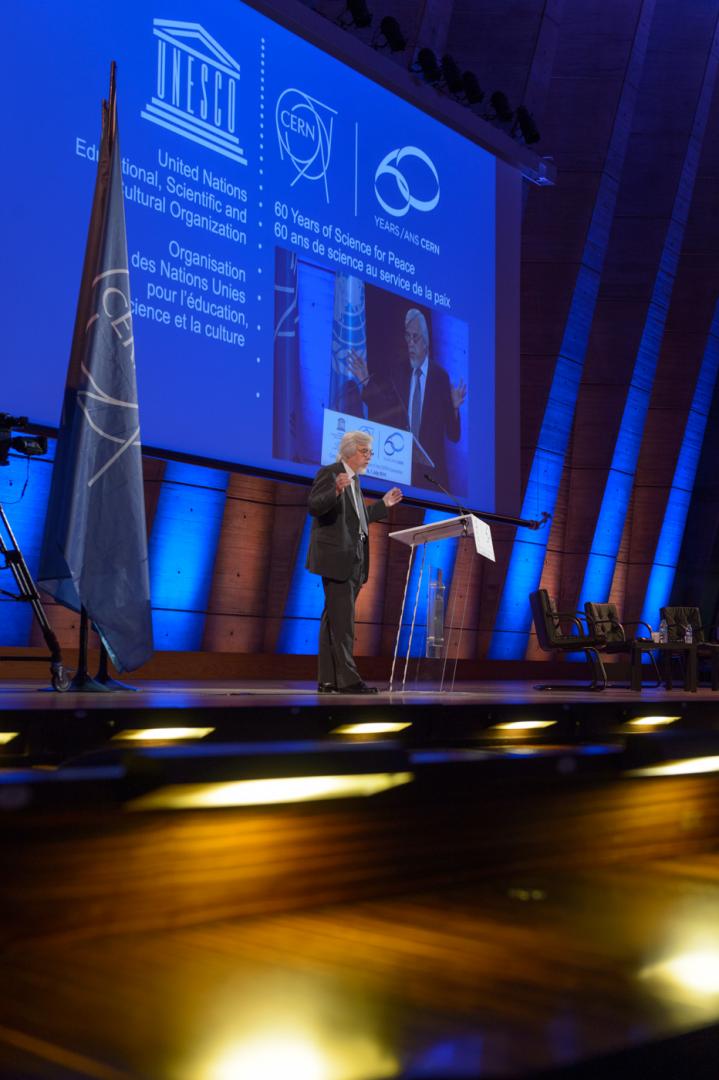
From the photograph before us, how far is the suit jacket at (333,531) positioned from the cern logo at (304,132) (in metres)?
2.57

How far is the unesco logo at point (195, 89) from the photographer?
6.21 metres

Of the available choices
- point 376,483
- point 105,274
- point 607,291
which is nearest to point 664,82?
point 607,291

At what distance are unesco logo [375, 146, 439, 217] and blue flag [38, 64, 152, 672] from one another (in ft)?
11.3

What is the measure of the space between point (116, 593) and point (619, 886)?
117 inches

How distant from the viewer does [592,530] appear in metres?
12.9

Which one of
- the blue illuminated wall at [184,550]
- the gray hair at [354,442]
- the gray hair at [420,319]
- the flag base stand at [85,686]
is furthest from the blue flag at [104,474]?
the blue illuminated wall at [184,550]

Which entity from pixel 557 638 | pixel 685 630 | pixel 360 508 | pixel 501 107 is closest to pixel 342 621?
pixel 360 508

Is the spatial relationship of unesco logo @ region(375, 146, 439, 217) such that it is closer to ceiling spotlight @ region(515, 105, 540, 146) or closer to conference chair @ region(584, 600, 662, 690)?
ceiling spotlight @ region(515, 105, 540, 146)

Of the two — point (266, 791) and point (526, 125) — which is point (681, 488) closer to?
point (526, 125)

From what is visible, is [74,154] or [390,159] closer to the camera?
[74,154]

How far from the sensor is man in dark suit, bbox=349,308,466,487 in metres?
7.16

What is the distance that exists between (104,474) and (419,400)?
358 centimetres

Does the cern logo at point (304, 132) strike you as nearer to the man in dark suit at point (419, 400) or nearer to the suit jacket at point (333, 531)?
the man in dark suit at point (419, 400)

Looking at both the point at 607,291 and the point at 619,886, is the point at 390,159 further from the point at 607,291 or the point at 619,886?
the point at 619,886
